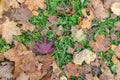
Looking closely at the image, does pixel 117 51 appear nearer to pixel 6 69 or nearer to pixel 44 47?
pixel 44 47

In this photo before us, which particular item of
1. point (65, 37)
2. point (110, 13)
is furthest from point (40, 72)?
point (110, 13)

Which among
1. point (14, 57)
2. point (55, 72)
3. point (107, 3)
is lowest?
point (55, 72)

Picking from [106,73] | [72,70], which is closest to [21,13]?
[72,70]

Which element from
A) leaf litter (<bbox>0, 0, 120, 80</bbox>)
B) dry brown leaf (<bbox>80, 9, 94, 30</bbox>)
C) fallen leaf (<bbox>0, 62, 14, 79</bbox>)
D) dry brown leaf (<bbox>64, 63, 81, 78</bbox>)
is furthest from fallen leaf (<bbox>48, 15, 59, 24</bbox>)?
fallen leaf (<bbox>0, 62, 14, 79</bbox>)

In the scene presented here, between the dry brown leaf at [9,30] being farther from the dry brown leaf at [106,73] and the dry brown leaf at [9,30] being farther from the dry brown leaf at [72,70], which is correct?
the dry brown leaf at [106,73]

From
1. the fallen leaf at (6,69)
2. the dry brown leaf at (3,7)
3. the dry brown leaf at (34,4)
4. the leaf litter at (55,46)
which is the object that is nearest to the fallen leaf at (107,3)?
the leaf litter at (55,46)

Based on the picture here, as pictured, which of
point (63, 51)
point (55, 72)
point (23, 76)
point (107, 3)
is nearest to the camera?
point (23, 76)

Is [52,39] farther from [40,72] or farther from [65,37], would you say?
[40,72]
